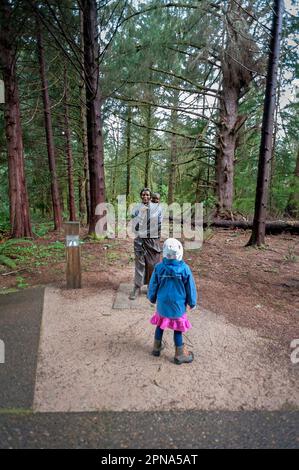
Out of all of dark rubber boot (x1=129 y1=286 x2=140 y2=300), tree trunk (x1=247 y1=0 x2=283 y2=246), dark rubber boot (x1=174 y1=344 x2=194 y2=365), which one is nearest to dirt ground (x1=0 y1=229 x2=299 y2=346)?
dark rubber boot (x1=129 y1=286 x2=140 y2=300)

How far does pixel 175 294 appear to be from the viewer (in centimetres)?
315

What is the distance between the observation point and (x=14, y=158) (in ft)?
30.0

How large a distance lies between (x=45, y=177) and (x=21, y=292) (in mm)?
11200

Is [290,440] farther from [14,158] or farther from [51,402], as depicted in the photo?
[14,158]

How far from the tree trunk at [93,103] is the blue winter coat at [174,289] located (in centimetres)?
632

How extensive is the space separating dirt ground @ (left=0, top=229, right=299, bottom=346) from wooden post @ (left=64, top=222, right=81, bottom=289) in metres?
0.34

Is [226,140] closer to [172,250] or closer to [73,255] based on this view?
[73,255]

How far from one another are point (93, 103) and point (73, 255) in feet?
18.5

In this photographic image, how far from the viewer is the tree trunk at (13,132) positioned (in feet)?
26.8

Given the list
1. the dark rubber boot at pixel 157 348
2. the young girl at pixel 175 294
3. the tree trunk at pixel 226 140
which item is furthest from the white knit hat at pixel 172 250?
the tree trunk at pixel 226 140

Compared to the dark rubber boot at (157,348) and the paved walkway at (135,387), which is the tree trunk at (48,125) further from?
the dark rubber boot at (157,348)

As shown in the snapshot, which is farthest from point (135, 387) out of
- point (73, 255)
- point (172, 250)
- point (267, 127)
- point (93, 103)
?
point (93, 103)
